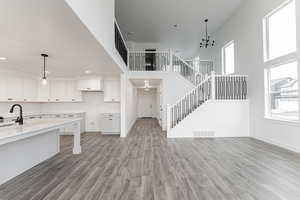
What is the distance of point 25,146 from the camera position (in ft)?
10.1

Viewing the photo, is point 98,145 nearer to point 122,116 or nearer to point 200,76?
point 122,116

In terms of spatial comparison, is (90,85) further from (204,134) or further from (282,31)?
(282,31)

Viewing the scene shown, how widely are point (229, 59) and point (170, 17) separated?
3608 millimetres

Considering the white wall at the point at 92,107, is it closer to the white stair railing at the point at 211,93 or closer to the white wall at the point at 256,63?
the white stair railing at the point at 211,93

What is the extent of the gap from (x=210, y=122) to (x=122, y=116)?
3406 millimetres

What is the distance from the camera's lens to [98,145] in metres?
4.86

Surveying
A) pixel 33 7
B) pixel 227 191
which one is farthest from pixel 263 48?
pixel 33 7

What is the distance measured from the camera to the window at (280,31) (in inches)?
169

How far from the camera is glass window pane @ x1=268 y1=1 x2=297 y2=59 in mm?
4273

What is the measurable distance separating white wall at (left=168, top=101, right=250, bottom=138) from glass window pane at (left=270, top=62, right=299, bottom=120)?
1219mm

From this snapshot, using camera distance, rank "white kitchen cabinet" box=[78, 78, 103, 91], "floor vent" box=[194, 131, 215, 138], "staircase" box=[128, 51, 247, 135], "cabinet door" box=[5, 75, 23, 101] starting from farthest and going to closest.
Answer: "white kitchen cabinet" box=[78, 78, 103, 91], "staircase" box=[128, 51, 247, 135], "floor vent" box=[194, 131, 215, 138], "cabinet door" box=[5, 75, 23, 101]

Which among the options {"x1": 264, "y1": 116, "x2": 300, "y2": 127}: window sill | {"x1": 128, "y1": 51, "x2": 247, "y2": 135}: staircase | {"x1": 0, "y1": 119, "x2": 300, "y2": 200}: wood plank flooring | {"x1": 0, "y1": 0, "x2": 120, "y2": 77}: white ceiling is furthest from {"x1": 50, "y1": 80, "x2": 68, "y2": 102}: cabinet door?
{"x1": 264, "y1": 116, "x2": 300, "y2": 127}: window sill

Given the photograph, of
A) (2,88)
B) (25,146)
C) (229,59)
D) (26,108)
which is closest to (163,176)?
(25,146)

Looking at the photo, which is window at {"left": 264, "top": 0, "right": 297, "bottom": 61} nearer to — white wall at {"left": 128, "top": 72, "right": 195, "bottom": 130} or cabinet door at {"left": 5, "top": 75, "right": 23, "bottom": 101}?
white wall at {"left": 128, "top": 72, "right": 195, "bottom": 130}
